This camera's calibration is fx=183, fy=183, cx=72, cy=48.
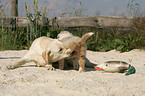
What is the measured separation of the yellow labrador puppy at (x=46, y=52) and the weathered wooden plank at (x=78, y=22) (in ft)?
13.5

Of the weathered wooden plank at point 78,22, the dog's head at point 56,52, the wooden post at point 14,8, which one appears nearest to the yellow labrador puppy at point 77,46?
the dog's head at point 56,52

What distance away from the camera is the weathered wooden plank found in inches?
289

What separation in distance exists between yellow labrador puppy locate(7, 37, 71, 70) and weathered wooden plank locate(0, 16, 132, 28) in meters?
4.12

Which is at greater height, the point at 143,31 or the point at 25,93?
the point at 143,31

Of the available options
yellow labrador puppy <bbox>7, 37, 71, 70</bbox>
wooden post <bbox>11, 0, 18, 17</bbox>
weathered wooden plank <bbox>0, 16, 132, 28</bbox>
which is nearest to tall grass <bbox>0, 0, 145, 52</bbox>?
weathered wooden plank <bbox>0, 16, 132, 28</bbox>

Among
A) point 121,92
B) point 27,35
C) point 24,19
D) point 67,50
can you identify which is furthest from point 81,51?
point 24,19

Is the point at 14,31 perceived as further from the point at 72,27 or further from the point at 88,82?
the point at 88,82

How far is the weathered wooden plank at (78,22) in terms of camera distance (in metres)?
7.33

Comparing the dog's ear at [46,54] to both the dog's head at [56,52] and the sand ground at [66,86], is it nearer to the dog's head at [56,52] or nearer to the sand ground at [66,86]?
the dog's head at [56,52]

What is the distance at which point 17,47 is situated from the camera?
709 cm

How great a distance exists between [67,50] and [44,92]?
43.7 inches

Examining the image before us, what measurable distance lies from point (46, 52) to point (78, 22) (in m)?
4.60

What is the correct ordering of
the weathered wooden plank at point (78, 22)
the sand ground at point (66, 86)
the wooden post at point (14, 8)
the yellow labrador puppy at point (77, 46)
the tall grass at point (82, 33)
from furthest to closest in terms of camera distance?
1. the wooden post at point (14, 8)
2. the weathered wooden plank at point (78, 22)
3. the tall grass at point (82, 33)
4. the yellow labrador puppy at point (77, 46)
5. the sand ground at point (66, 86)

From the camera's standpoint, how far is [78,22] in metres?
7.50
